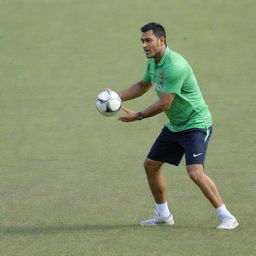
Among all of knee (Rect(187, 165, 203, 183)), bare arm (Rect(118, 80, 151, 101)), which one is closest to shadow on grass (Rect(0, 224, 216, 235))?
knee (Rect(187, 165, 203, 183))

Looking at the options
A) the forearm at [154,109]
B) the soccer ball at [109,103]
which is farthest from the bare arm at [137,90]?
the forearm at [154,109]

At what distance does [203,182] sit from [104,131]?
19.4ft

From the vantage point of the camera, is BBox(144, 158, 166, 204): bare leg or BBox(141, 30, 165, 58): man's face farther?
BBox(144, 158, 166, 204): bare leg

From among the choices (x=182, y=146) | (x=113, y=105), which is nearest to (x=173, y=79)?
(x=113, y=105)

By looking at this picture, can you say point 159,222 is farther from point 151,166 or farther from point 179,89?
point 179,89

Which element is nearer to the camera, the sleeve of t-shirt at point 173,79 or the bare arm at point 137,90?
the sleeve of t-shirt at point 173,79

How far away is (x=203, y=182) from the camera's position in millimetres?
8195

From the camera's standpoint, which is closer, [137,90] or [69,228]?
[69,228]

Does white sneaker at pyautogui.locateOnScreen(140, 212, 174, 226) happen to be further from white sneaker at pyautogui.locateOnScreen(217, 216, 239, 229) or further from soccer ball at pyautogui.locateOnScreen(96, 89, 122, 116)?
soccer ball at pyautogui.locateOnScreen(96, 89, 122, 116)

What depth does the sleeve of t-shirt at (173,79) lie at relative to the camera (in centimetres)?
812

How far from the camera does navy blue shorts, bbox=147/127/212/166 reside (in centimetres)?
832

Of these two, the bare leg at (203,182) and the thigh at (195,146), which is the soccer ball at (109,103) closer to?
the thigh at (195,146)

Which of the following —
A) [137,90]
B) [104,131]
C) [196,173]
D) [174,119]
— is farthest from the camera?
[104,131]

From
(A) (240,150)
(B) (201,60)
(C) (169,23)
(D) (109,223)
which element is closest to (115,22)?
(C) (169,23)
